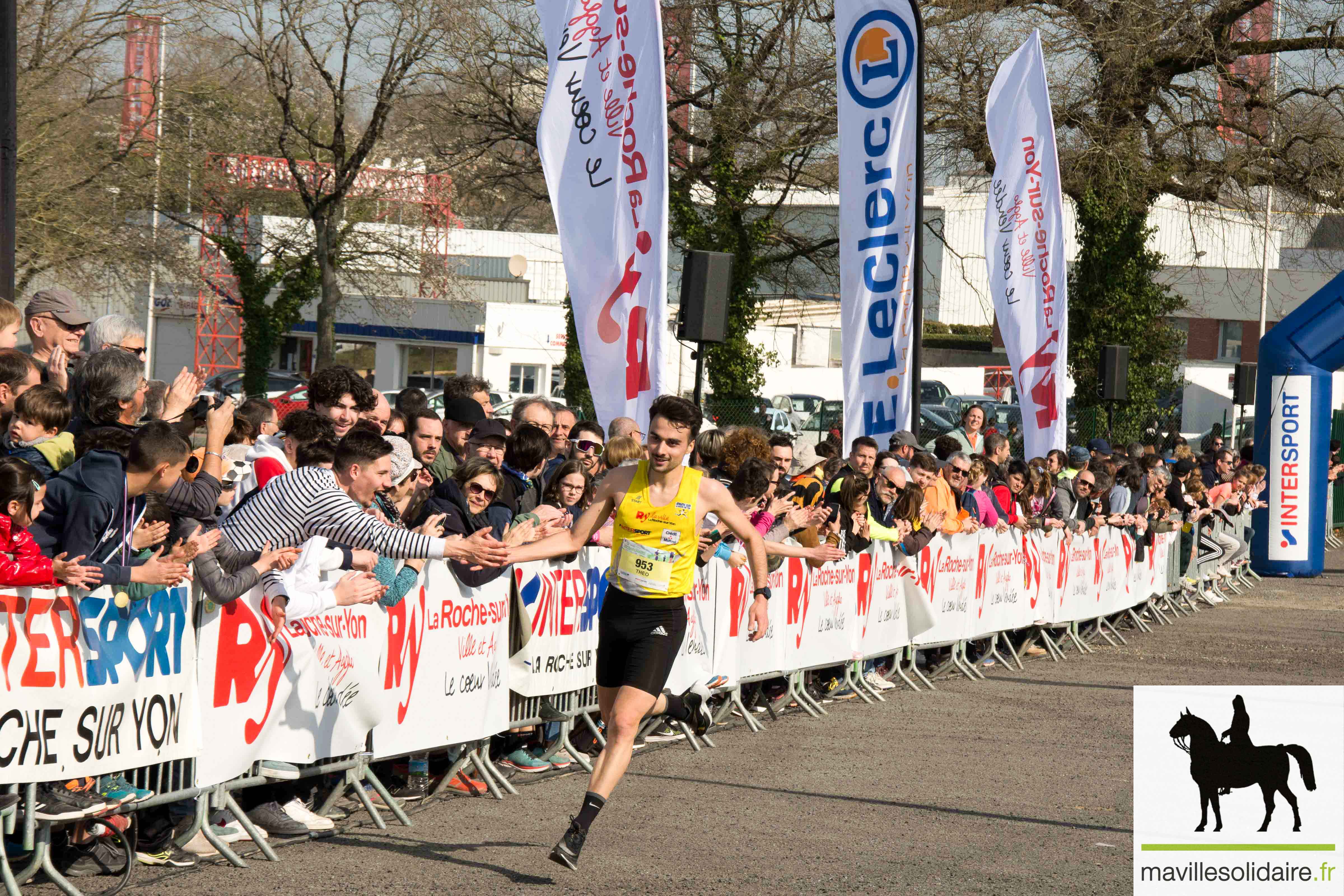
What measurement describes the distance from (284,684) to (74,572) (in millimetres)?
1351

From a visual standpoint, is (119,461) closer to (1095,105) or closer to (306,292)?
(1095,105)

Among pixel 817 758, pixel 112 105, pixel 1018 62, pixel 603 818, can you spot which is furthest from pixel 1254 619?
pixel 112 105

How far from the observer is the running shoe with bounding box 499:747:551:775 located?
8438 mm

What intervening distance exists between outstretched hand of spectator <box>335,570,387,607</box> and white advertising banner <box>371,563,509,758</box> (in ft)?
1.17

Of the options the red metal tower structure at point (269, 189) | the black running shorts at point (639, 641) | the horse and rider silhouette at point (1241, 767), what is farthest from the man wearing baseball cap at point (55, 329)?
the red metal tower structure at point (269, 189)

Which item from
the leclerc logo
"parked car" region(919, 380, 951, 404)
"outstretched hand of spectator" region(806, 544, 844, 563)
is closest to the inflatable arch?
the leclerc logo

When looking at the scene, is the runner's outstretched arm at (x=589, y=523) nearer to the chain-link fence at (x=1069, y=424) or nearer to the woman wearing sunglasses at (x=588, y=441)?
the woman wearing sunglasses at (x=588, y=441)

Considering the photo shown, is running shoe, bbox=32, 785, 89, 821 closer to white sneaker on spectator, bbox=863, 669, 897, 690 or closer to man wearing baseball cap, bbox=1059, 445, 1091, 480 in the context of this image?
white sneaker on spectator, bbox=863, 669, 897, 690

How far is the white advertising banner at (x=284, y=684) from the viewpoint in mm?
6242

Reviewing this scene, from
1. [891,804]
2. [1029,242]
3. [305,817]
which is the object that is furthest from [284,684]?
[1029,242]

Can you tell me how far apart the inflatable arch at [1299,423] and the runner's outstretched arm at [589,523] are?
18.5 meters

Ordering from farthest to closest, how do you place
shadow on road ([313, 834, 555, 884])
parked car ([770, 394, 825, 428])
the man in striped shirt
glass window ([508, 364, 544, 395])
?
1. glass window ([508, 364, 544, 395])
2. parked car ([770, 394, 825, 428])
3. the man in striped shirt
4. shadow on road ([313, 834, 555, 884])

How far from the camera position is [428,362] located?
57.6 metres

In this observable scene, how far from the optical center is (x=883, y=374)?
1334 cm
